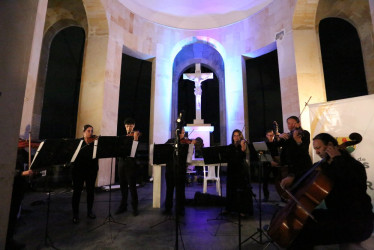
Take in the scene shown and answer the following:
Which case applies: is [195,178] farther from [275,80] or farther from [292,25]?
[292,25]

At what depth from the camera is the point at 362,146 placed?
374 cm

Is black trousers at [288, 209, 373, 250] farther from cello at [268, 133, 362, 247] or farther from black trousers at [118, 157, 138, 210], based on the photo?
black trousers at [118, 157, 138, 210]

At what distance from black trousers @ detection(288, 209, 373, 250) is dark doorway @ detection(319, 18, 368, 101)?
22.9ft

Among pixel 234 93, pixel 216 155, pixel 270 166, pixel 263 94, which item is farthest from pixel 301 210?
pixel 263 94

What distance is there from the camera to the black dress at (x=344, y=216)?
166cm

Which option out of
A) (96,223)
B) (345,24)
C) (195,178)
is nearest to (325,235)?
(96,223)

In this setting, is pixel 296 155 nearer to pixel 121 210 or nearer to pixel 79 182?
pixel 121 210

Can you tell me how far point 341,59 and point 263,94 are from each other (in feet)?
10.1

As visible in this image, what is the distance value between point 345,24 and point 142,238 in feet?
29.9

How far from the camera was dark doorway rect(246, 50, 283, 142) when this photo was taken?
913 centimetres

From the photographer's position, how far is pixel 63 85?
8008mm

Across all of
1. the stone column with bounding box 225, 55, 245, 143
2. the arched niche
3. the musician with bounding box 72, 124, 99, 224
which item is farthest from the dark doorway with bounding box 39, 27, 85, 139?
the stone column with bounding box 225, 55, 245, 143

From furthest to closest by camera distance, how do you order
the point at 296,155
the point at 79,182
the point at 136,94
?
the point at 136,94, the point at 296,155, the point at 79,182

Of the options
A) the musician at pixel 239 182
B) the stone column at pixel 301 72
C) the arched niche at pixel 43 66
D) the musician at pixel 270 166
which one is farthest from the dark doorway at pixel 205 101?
the musician at pixel 239 182
